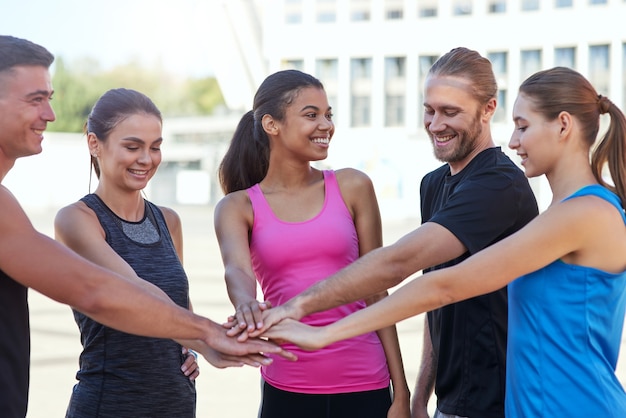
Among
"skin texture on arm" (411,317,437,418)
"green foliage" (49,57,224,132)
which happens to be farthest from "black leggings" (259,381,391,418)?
"green foliage" (49,57,224,132)

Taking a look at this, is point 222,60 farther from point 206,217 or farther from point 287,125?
point 287,125

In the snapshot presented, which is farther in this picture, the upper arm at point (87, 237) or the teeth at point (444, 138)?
the teeth at point (444, 138)

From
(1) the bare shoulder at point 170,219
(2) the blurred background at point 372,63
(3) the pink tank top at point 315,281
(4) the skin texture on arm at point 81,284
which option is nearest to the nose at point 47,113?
(4) the skin texture on arm at point 81,284

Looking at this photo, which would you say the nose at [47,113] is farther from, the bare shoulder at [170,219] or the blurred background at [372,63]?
the blurred background at [372,63]

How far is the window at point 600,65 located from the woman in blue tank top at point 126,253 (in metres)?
34.4

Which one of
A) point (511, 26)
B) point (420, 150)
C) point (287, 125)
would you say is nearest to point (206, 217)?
point (420, 150)

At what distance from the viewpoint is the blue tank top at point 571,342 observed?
7.61 ft

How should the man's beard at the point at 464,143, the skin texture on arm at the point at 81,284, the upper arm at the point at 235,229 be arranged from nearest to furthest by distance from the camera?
the skin texture on arm at the point at 81,284 < the man's beard at the point at 464,143 < the upper arm at the point at 235,229

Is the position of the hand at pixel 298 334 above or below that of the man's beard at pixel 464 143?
below

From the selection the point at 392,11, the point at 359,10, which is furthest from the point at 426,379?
the point at 359,10

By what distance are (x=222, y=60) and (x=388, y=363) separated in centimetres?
3634

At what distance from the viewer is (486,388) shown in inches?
109

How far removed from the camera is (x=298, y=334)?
2848 millimetres

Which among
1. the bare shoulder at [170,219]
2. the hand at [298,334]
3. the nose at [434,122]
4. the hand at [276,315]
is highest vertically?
the nose at [434,122]
